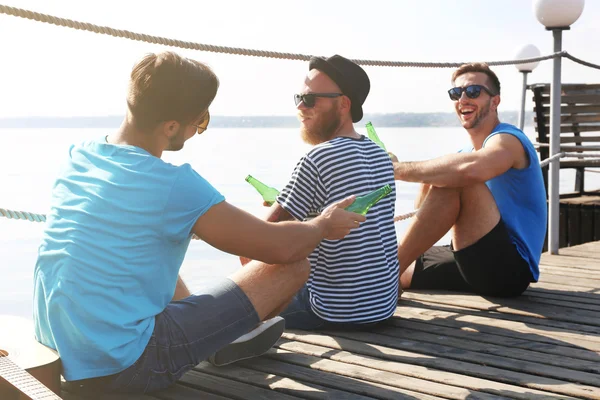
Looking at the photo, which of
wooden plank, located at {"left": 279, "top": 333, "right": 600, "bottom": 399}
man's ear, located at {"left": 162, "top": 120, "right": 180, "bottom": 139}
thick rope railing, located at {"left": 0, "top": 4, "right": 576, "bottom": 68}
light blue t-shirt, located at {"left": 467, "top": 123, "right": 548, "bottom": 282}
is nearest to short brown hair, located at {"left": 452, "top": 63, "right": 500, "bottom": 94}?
light blue t-shirt, located at {"left": 467, "top": 123, "right": 548, "bottom": 282}

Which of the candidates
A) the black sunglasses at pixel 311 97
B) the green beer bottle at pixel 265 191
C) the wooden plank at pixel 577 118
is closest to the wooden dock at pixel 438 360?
the green beer bottle at pixel 265 191

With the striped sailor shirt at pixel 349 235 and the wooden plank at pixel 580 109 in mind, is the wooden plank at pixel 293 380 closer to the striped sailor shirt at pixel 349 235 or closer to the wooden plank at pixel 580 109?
the striped sailor shirt at pixel 349 235

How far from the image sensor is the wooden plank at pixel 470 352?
2.76 metres

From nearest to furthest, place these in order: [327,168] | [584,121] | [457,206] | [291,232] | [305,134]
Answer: [291,232] < [327,168] < [305,134] < [457,206] < [584,121]

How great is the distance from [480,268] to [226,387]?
164cm

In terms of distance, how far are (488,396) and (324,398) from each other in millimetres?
517

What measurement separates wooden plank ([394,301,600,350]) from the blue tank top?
1.22 feet

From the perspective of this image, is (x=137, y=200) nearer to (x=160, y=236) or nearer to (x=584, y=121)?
(x=160, y=236)

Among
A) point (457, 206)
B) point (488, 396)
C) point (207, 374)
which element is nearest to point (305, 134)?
point (457, 206)

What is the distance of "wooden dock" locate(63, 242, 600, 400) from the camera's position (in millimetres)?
2568

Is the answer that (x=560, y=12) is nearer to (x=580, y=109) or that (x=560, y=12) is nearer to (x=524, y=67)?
(x=580, y=109)

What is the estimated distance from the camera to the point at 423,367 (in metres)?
2.83

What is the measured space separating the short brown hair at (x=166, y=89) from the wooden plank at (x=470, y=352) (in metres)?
1.32

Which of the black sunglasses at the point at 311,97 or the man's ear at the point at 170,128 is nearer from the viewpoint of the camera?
the man's ear at the point at 170,128
